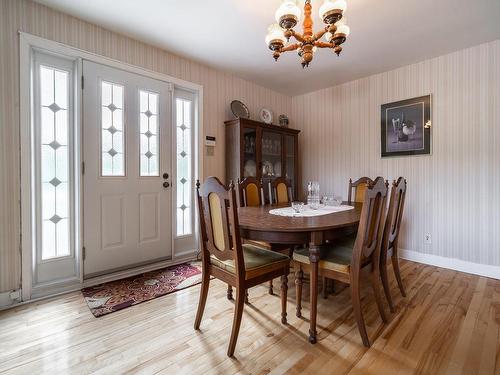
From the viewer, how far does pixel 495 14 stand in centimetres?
211

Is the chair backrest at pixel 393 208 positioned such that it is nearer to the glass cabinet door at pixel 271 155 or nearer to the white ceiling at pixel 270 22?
the white ceiling at pixel 270 22

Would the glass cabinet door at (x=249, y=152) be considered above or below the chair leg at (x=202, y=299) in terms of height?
above

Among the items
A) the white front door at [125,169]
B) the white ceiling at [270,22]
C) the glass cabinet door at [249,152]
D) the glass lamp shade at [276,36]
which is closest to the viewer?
the glass lamp shade at [276,36]

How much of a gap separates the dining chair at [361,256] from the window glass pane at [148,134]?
1831 mm

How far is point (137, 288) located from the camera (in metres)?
2.26

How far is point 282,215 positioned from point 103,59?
2.19 m

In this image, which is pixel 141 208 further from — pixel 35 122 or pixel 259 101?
pixel 259 101

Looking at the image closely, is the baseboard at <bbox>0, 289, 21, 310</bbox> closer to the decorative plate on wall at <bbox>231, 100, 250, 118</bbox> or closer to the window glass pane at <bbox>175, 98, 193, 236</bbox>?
the window glass pane at <bbox>175, 98, 193, 236</bbox>

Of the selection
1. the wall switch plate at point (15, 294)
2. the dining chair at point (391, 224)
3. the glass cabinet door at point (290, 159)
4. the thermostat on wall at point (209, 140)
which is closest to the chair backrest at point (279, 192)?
the glass cabinet door at point (290, 159)

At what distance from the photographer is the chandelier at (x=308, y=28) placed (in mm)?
1546

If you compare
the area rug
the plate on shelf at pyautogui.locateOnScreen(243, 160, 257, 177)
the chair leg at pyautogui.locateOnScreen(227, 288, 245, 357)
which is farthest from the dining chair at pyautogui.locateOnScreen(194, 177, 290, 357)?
the plate on shelf at pyautogui.locateOnScreen(243, 160, 257, 177)

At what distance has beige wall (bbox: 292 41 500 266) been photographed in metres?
2.56

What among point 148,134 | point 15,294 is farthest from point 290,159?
point 15,294

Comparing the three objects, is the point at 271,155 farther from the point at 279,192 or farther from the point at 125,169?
the point at 125,169
